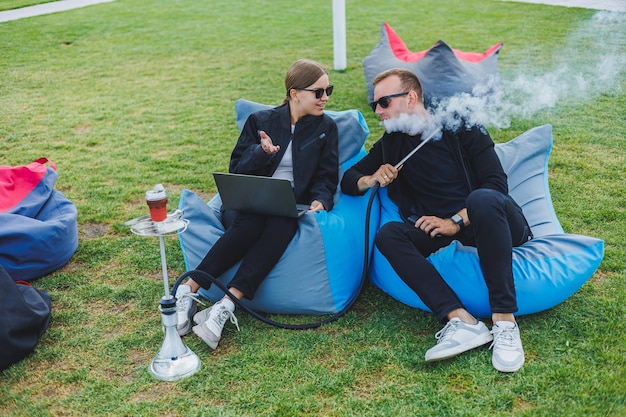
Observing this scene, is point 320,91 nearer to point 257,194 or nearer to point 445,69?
point 257,194

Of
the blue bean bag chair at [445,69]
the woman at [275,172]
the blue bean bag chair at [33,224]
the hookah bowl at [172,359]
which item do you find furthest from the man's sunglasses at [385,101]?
the blue bean bag chair at [445,69]

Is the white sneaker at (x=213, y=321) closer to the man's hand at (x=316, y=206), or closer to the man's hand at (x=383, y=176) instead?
the man's hand at (x=316, y=206)

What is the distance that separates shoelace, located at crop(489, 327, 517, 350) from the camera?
2.49 metres

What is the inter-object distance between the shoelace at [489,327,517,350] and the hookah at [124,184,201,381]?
3.72 feet

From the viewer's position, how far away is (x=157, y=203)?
2309 mm

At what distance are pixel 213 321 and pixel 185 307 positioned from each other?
0.22 meters

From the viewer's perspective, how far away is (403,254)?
2766 millimetres

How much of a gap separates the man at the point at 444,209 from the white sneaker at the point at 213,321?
2.27 ft

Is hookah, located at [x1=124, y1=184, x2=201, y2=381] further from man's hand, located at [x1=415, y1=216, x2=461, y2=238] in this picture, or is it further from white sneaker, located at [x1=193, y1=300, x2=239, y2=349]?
man's hand, located at [x1=415, y1=216, x2=461, y2=238]

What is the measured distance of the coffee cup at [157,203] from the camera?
2.30 meters

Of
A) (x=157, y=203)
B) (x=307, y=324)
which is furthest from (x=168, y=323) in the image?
(x=307, y=324)

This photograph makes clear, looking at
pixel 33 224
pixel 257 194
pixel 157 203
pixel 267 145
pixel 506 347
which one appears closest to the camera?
pixel 157 203

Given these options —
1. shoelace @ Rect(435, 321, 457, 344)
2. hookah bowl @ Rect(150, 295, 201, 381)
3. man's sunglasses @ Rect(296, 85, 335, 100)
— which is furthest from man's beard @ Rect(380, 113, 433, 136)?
hookah bowl @ Rect(150, 295, 201, 381)

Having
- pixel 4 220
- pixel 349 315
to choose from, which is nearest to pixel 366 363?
pixel 349 315
